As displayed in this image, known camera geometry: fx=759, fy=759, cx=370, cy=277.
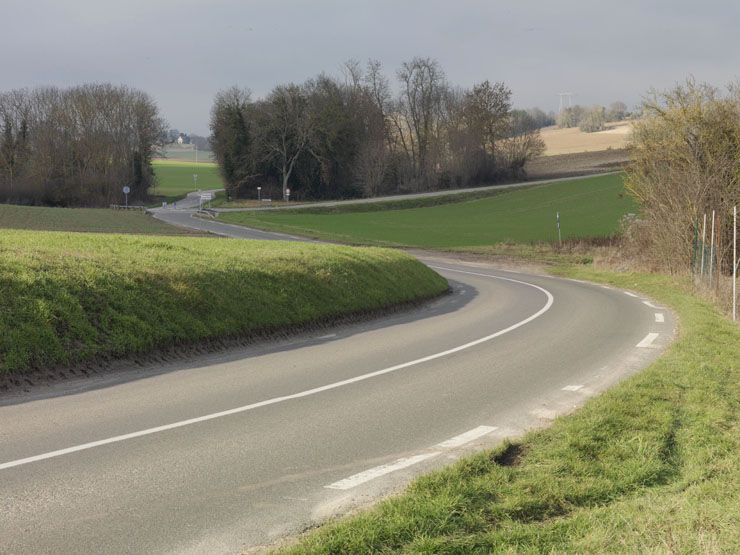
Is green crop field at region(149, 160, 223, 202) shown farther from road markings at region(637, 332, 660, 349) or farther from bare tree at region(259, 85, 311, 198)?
road markings at region(637, 332, 660, 349)

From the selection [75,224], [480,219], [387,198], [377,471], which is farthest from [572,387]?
[387,198]

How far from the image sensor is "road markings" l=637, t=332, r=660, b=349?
12742 mm

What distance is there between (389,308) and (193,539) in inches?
531

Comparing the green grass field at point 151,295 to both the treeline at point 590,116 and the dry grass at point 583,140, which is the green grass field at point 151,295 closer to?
the dry grass at point 583,140

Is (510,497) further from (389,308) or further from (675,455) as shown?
(389,308)

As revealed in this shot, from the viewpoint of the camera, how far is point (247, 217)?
67375mm

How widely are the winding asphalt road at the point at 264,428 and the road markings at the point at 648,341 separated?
0.05m

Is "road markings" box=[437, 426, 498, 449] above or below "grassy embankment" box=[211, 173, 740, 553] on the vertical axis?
below

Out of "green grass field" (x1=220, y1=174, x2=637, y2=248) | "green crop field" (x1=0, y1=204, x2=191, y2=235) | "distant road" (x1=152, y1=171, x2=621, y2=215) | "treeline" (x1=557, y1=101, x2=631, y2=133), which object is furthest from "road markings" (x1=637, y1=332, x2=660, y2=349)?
"treeline" (x1=557, y1=101, x2=631, y2=133)

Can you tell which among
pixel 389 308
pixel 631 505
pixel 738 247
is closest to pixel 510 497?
pixel 631 505

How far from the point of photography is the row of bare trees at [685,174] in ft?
91.4

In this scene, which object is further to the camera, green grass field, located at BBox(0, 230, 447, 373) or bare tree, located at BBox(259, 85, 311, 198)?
bare tree, located at BBox(259, 85, 311, 198)

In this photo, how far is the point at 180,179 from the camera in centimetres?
13938

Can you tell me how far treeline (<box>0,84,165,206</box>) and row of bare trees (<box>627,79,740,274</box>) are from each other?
71.4 m
